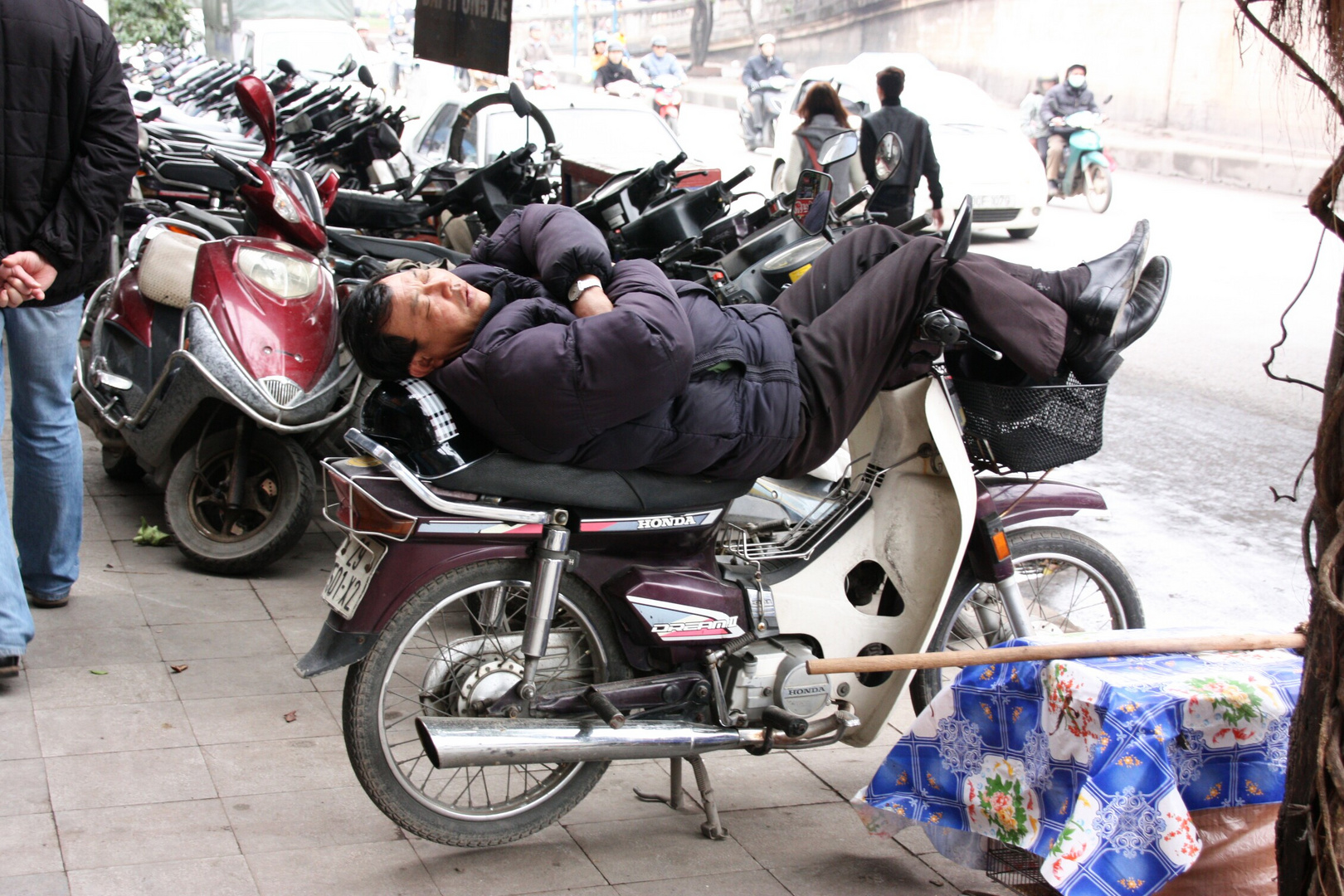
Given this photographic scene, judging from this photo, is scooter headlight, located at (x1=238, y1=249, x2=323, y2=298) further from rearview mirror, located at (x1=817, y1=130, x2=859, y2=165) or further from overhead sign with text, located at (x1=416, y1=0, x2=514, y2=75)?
overhead sign with text, located at (x1=416, y1=0, x2=514, y2=75)

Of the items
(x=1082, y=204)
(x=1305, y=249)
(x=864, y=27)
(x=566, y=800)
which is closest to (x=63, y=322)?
(x=566, y=800)

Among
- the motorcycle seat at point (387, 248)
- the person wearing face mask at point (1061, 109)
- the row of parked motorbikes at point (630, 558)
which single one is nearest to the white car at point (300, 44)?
the person wearing face mask at point (1061, 109)

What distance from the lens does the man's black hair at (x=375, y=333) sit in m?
2.87

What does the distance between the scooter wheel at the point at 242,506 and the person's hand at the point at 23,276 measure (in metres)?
1.14

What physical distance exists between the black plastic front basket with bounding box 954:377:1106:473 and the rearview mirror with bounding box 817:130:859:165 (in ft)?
4.76

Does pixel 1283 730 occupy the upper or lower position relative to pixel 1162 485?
upper

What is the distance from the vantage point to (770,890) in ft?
9.64

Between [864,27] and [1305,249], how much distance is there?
2247 cm

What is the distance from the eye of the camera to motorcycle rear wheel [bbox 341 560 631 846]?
2834 mm

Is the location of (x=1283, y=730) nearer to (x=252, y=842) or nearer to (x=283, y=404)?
(x=252, y=842)

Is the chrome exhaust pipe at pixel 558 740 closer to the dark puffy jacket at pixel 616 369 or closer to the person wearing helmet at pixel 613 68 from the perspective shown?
the dark puffy jacket at pixel 616 369

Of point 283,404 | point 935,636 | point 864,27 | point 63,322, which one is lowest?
point 935,636

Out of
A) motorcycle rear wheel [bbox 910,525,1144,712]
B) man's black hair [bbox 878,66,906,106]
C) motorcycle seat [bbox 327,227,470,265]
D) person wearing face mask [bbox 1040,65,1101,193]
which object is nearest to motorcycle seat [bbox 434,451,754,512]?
motorcycle rear wheel [bbox 910,525,1144,712]

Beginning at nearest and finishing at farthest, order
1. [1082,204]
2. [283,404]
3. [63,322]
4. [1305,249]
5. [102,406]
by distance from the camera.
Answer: [63,322]
[283,404]
[102,406]
[1305,249]
[1082,204]
